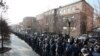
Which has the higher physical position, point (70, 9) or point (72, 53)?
point (70, 9)

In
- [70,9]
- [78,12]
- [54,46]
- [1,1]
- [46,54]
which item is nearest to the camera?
[54,46]

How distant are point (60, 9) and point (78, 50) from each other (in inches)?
3230

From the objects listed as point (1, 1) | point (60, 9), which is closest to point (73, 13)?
point (60, 9)

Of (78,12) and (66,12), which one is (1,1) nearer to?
(78,12)

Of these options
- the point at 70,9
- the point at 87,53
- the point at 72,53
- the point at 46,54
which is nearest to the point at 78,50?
the point at 72,53

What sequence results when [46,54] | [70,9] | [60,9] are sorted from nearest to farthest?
[46,54] → [70,9] → [60,9]

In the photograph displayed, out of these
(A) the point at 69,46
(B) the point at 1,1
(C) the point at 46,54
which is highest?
(B) the point at 1,1

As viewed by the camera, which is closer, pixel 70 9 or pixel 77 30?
pixel 77 30

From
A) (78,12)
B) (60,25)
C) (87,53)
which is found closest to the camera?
(87,53)

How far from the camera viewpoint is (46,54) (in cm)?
2133

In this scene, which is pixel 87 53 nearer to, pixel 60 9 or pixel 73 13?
pixel 73 13

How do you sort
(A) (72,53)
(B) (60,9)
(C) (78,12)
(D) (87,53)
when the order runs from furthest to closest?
(B) (60,9), (C) (78,12), (A) (72,53), (D) (87,53)

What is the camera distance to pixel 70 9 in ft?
273

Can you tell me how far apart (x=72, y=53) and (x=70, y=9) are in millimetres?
69932
